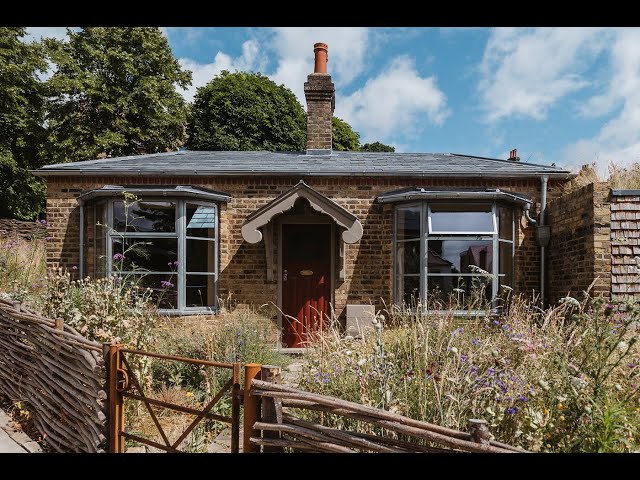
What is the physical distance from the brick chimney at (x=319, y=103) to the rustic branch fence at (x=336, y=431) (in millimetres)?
8692

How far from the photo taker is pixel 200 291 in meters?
9.41

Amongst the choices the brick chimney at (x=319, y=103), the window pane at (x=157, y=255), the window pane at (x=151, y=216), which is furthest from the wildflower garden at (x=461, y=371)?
the brick chimney at (x=319, y=103)

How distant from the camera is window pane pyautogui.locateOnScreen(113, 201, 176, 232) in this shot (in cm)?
920

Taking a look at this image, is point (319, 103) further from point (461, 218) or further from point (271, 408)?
point (271, 408)

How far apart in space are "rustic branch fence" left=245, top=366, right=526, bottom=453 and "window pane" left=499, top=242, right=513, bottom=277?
22.4 ft

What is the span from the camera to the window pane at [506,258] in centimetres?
935

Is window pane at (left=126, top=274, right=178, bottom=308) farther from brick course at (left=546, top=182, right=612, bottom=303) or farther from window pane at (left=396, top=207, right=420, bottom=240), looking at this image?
brick course at (left=546, top=182, right=612, bottom=303)

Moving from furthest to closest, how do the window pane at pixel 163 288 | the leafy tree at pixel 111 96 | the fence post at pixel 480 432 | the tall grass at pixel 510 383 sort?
the leafy tree at pixel 111 96, the window pane at pixel 163 288, the tall grass at pixel 510 383, the fence post at pixel 480 432

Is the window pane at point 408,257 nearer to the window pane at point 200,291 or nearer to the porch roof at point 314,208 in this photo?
the porch roof at point 314,208

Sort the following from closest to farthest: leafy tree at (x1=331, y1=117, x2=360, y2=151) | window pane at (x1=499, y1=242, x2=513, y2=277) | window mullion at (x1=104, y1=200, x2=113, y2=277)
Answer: window mullion at (x1=104, y1=200, x2=113, y2=277), window pane at (x1=499, y1=242, x2=513, y2=277), leafy tree at (x1=331, y1=117, x2=360, y2=151)

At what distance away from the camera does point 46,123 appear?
76.7 feet

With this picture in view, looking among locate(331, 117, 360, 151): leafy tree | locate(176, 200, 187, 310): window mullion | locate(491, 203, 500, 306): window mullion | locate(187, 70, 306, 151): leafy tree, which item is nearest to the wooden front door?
locate(176, 200, 187, 310): window mullion
